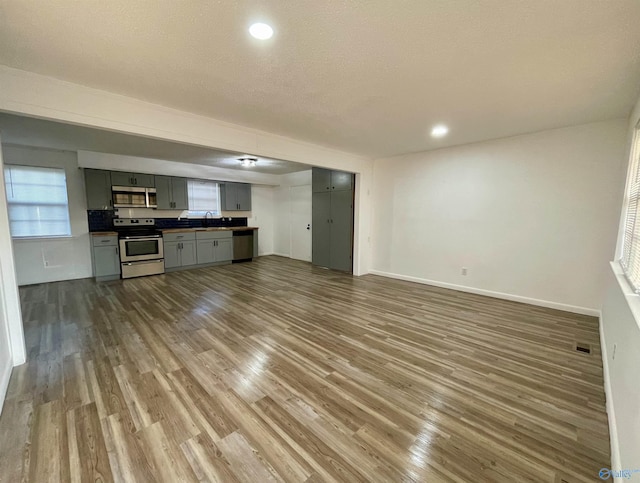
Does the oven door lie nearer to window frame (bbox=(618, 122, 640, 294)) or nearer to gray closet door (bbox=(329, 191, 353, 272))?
gray closet door (bbox=(329, 191, 353, 272))

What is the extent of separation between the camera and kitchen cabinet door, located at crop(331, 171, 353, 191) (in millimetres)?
5816

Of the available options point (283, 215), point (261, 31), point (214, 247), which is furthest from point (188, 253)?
point (261, 31)

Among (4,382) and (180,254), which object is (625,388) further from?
(180,254)

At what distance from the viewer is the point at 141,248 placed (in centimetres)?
556

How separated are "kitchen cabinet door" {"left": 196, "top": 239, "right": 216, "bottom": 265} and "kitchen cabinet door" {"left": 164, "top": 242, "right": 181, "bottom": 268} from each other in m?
0.47

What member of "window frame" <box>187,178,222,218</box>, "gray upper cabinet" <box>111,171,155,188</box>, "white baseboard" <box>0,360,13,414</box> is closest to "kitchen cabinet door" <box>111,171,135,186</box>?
"gray upper cabinet" <box>111,171,155,188</box>

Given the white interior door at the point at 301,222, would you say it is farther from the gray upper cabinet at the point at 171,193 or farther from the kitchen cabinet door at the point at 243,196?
the gray upper cabinet at the point at 171,193

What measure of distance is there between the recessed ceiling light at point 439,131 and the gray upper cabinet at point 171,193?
5.61 m

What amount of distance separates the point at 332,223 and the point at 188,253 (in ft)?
11.6

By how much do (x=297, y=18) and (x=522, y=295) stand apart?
465 cm

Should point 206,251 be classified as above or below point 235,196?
below

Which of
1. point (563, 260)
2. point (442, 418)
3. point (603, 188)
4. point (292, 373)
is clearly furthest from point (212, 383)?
point (603, 188)

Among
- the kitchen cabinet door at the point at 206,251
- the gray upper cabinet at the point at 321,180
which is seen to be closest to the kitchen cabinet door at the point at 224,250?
the kitchen cabinet door at the point at 206,251

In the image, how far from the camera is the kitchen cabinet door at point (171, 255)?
602cm
